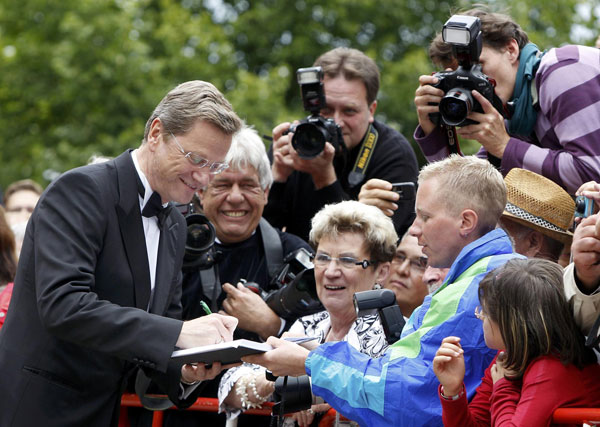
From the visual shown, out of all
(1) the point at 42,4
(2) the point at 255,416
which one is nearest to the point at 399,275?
(2) the point at 255,416

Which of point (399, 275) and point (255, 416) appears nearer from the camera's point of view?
point (255, 416)

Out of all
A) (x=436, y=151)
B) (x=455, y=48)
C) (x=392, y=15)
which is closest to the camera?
(x=455, y=48)

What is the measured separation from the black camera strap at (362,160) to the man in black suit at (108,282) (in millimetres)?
1558

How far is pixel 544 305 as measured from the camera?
11.2 ft

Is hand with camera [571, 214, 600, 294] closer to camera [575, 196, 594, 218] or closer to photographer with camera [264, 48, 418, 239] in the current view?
camera [575, 196, 594, 218]

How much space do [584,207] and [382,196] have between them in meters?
1.61

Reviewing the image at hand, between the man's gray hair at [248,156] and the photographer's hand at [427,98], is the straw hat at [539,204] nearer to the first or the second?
the photographer's hand at [427,98]

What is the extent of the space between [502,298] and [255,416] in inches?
71.8

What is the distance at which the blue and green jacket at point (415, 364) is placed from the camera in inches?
141

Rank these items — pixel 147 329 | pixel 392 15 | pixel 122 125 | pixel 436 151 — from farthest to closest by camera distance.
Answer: pixel 392 15
pixel 122 125
pixel 436 151
pixel 147 329

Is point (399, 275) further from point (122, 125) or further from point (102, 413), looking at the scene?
point (122, 125)

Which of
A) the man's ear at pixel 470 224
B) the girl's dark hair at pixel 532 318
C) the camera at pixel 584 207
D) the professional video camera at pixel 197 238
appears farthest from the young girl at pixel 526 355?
the professional video camera at pixel 197 238

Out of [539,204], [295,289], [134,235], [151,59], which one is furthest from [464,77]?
[151,59]

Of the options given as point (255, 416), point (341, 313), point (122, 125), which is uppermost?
point (341, 313)
